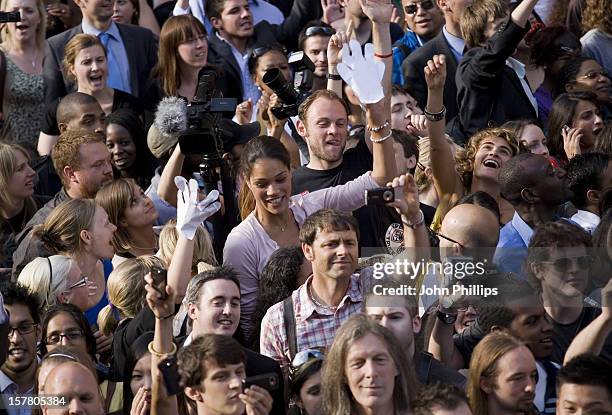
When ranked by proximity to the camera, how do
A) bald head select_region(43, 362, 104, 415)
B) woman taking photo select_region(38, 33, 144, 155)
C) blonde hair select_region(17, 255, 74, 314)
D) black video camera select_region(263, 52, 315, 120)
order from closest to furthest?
bald head select_region(43, 362, 104, 415) → blonde hair select_region(17, 255, 74, 314) → black video camera select_region(263, 52, 315, 120) → woman taking photo select_region(38, 33, 144, 155)

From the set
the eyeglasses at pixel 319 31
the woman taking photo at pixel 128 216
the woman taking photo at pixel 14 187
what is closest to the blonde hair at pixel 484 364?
the woman taking photo at pixel 128 216

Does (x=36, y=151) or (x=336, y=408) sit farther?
(x=36, y=151)

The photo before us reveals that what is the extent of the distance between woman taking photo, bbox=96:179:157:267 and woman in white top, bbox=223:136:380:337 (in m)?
0.71

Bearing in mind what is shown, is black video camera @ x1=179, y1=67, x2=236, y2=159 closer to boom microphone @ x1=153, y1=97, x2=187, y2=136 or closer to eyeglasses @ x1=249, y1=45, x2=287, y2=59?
boom microphone @ x1=153, y1=97, x2=187, y2=136

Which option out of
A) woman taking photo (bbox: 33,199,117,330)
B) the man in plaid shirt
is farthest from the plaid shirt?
woman taking photo (bbox: 33,199,117,330)

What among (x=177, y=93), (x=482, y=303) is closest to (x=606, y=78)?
(x=177, y=93)

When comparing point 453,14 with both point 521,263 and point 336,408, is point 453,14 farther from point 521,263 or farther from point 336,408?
point 336,408

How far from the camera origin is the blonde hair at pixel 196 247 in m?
7.98

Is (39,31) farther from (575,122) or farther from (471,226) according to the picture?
(471,226)

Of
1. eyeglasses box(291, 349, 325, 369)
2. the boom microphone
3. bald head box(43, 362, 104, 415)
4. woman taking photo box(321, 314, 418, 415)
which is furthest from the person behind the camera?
the boom microphone

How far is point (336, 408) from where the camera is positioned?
655 centimetres

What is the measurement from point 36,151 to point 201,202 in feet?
9.17

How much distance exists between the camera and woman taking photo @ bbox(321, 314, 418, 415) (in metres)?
6.52

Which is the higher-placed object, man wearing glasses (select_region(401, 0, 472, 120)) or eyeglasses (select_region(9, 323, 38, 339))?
man wearing glasses (select_region(401, 0, 472, 120))
